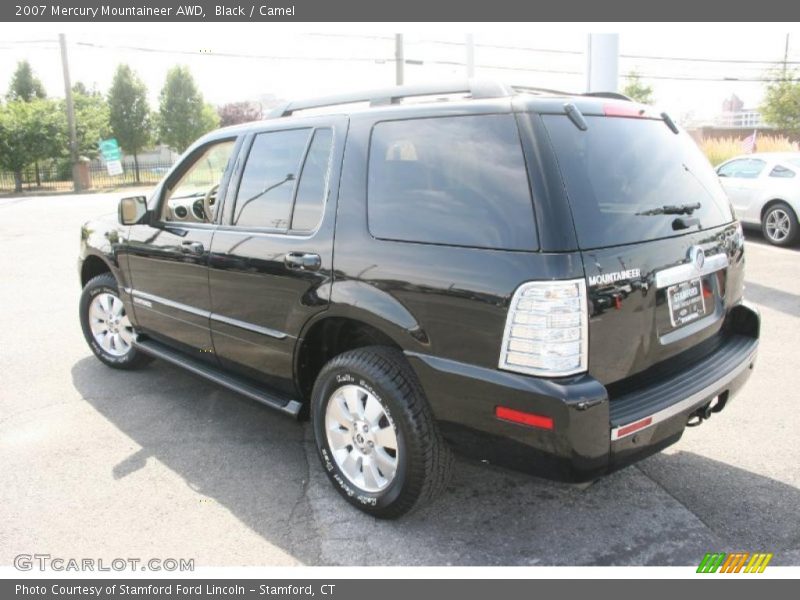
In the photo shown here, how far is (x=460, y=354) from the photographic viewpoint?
2.59 metres

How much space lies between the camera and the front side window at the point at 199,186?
160 inches

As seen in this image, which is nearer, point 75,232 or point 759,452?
point 759,452

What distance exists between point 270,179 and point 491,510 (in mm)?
2075

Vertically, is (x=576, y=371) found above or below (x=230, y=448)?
above

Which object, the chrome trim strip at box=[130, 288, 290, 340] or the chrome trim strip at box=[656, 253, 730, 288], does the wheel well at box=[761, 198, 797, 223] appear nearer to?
the chrome trim strip at box=[656, 253, 730, 288]

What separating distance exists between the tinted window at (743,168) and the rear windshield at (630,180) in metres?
8.83

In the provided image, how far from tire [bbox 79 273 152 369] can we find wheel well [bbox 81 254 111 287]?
13 centimetres

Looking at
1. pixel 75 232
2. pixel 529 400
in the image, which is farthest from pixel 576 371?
pixel 75 232

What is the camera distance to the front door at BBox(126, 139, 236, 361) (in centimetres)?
397

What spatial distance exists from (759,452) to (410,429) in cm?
213

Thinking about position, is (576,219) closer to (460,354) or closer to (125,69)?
(460,354)

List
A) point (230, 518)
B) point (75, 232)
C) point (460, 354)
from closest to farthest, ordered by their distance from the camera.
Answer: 1. point (460, 354)
2. point (230, 518)
3. point (75, 232)

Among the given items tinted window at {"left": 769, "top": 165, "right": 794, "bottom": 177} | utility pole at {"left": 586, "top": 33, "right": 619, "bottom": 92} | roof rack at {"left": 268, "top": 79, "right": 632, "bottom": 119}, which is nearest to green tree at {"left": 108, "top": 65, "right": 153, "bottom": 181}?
tinted window at {"left": 769, "top": 165, "right": 794, "bottom": 177}

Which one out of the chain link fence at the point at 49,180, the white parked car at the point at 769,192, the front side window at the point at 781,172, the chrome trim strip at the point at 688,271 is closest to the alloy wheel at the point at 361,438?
the chrome trim strip at the point at 688,271
